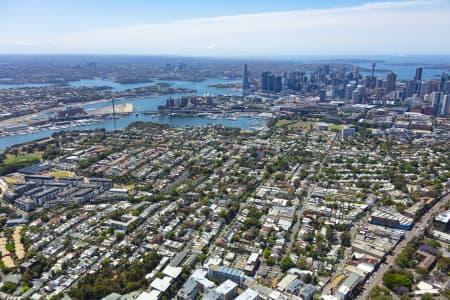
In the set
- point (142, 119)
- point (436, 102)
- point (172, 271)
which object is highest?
point (436, 102)

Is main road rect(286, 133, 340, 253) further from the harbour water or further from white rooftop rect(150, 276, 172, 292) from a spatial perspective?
the harbour water

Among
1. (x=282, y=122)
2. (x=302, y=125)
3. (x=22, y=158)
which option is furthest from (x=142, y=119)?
(x=302, y=125)

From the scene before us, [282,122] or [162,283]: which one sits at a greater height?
[282,122]

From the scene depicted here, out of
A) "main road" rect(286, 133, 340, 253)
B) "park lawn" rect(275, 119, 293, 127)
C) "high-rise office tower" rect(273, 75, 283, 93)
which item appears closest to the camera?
"main road" rect(286, 133, 340, 253)

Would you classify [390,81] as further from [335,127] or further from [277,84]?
[335,127]

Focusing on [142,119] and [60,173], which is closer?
[60,173]

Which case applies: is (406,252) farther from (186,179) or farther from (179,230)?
(186,179)

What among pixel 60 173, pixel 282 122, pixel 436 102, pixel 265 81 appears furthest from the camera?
pixel 265 81

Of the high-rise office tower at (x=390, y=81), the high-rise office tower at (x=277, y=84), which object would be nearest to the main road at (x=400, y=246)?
the high-rise office tower at (x=390, y=81)

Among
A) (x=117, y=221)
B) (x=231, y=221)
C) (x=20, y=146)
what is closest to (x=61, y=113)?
(x=20, y=146)

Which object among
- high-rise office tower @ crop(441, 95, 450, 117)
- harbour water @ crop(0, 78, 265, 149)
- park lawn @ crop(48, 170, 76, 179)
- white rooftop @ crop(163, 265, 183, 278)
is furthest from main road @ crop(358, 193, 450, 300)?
high-rise office tower @ crop(441, 95, 450, 117)

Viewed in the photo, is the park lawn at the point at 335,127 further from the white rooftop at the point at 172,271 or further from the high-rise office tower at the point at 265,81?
the white rooftop at the point at 172,271
